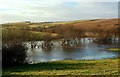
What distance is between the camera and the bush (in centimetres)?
2156

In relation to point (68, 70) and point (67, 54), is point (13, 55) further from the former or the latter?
point (67, 54)

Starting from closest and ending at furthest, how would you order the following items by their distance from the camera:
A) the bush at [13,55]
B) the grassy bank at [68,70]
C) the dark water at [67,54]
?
the grassy bank at [68,70] → the bush at [13,55] → the dark water at [67,54]

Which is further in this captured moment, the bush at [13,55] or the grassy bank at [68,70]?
the bush at [13,55]

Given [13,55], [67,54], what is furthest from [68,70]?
[67,54]

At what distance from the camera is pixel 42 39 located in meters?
68.2

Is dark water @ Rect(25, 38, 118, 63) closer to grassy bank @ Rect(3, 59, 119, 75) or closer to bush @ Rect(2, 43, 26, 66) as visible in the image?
bush @ Rect(2, 43, 26, 66)

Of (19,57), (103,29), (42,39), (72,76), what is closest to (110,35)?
(103,29)

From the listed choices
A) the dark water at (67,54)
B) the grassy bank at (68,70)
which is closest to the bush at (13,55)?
the grassy bank at (68,70)

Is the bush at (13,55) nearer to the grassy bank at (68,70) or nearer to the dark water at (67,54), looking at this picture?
the grassy bank at (68,70)

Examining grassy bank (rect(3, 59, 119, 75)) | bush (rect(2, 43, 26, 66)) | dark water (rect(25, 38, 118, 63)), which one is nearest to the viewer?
grassy bank (rect(3, 59, 119, 75))

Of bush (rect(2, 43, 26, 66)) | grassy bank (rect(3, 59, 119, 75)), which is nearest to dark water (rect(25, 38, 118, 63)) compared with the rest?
bush (rect(2, 43, 26, 66))

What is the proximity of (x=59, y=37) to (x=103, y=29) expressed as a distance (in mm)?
12986

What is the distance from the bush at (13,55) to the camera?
70.7 ft

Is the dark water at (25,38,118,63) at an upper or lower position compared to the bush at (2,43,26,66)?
lower
